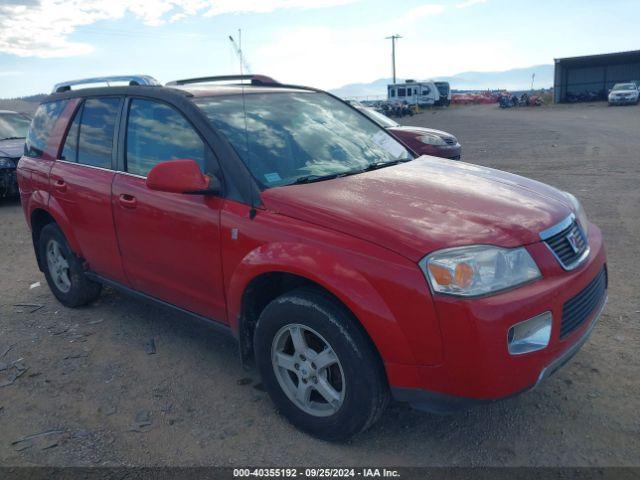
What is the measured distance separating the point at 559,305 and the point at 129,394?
2506 mm

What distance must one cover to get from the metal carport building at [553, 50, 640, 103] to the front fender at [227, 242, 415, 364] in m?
51.0

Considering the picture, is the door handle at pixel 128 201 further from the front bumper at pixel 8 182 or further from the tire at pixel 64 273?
the front bumper at pixel 8 182

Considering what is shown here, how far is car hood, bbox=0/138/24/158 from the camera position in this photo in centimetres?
965

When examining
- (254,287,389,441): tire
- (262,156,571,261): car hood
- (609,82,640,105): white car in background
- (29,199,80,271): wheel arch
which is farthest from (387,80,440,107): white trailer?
(254,287,389,441): tire

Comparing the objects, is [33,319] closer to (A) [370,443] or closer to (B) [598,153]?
(A) [370,443]

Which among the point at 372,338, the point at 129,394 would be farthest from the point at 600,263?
the point at 129,394

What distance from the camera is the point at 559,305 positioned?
2.56m

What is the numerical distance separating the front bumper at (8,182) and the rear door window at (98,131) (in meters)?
6.14

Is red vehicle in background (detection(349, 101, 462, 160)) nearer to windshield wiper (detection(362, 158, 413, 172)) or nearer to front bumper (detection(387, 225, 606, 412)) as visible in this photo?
windshield wiper (detection(362, 158, 413, 172))

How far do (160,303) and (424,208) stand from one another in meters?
1.97

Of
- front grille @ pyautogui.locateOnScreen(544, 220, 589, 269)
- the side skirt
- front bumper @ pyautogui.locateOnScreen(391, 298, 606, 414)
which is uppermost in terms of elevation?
front grille @ pyautogui.locateOnScreen(544, 220, 589, 269)

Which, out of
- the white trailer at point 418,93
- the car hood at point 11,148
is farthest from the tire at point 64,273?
the white trailer at point 418,93

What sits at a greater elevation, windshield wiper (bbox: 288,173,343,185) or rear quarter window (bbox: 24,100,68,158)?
rear quarter window (bbox: 24,100,68,158)

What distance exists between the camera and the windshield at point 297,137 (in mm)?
3240
